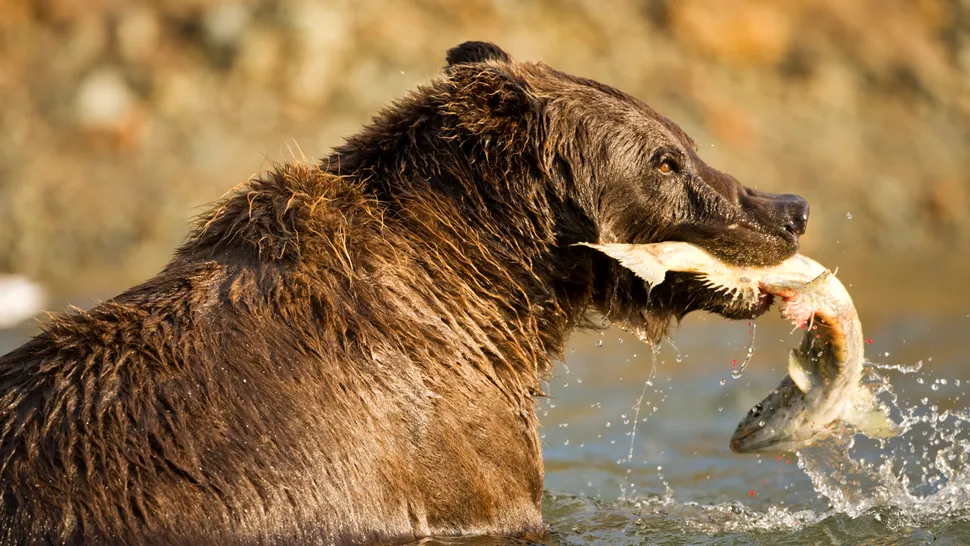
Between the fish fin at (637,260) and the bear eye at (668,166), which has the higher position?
the bear eye at (668,166)

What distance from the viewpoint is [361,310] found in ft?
15.8

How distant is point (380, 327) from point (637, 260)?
110cm

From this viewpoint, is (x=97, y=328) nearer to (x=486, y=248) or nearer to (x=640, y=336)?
(x=486, y=248)

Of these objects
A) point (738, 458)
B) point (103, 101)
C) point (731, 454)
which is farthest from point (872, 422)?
point (103, 101)

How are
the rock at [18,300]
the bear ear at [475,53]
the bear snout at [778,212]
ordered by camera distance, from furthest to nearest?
the rock at [18,300] < the bear ear at [475,53] < the bear snout at [778,212]

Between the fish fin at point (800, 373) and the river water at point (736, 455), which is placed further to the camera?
the river water at point (736, 455)

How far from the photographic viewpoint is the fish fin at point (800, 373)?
5.68 m

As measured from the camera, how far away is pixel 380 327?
15.8 ft

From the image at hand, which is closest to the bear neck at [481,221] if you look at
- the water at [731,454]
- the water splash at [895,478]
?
the water at [731,454]

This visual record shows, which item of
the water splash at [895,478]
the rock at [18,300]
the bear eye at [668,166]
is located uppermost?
the rock at [18,300]

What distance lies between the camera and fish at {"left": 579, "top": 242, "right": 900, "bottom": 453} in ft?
18.2

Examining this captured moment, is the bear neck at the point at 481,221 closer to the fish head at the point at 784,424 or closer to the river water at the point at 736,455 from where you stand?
the river water at the point at 736,455

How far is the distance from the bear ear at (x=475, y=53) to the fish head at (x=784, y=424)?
199 centimetres

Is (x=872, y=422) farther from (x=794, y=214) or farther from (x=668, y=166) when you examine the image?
(x=668, y=166)
